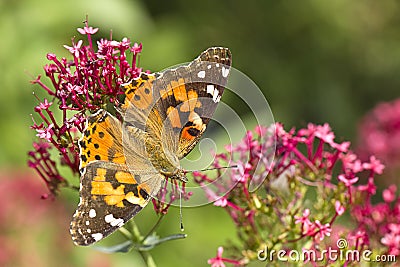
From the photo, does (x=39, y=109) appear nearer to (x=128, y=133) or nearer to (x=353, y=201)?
(x=128, y=133)

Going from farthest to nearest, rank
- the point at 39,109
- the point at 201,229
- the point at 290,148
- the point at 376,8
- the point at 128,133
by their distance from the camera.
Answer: the point at 376,8
the point at 201,229
the point at 290,148
the point at 128,133
the point at 39,109

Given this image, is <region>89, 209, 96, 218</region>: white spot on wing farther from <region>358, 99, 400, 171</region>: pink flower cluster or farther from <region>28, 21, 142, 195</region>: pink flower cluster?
<region>358, 99, 400, 171</region>: pink flower cluster

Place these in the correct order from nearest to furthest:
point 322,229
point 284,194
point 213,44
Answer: point 322,229
point 284,194
point 213,44

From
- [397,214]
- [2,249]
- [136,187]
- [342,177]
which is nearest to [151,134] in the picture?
[136,187]

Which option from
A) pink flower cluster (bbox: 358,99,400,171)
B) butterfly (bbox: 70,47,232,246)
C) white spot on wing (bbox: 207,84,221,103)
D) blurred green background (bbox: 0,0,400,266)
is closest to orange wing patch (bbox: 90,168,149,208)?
butterfly (bbox: 70,47,232,246)

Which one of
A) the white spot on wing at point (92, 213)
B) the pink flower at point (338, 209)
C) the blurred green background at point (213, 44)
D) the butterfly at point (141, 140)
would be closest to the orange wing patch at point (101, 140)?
the butterfly at point (141, 140)

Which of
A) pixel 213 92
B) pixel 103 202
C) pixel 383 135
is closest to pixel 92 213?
pixel 103 202

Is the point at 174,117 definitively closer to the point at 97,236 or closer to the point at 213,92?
the point at 213,92
